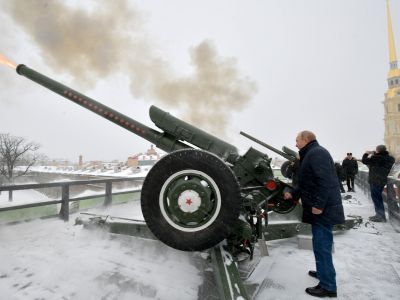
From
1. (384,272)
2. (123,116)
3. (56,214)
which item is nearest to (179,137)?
(123,116)

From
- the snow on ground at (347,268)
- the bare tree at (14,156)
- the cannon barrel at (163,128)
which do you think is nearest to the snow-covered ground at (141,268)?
the snow on ground at (347,268)

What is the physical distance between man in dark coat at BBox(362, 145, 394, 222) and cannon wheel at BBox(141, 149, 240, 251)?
4737 mm

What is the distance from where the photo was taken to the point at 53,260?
3090 millimetres

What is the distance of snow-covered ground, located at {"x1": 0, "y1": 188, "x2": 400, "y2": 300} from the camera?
2482 mm

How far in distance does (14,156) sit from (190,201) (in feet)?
147

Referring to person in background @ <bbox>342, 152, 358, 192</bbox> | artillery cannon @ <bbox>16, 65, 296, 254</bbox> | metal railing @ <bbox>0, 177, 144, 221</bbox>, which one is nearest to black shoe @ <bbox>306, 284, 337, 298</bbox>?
artillery cannon @ <bbox>16, 65, 296, 254</bbox>

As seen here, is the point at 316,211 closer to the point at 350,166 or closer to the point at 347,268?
the point at 347,268

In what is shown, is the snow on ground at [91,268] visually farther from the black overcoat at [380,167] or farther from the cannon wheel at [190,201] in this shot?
the black overcoat at [380,167]

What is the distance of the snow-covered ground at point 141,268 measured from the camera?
2482mm

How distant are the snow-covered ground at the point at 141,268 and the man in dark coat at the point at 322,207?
0.19 meters

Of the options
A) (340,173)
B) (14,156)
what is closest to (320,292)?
(340,173)

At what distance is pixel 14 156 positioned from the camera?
3891 centimetres

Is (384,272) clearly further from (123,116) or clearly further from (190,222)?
(123,116)

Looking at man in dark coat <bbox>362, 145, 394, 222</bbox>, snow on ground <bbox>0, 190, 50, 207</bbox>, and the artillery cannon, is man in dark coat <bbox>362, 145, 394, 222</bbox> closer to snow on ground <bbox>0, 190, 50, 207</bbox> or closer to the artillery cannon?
the artillery cannon
